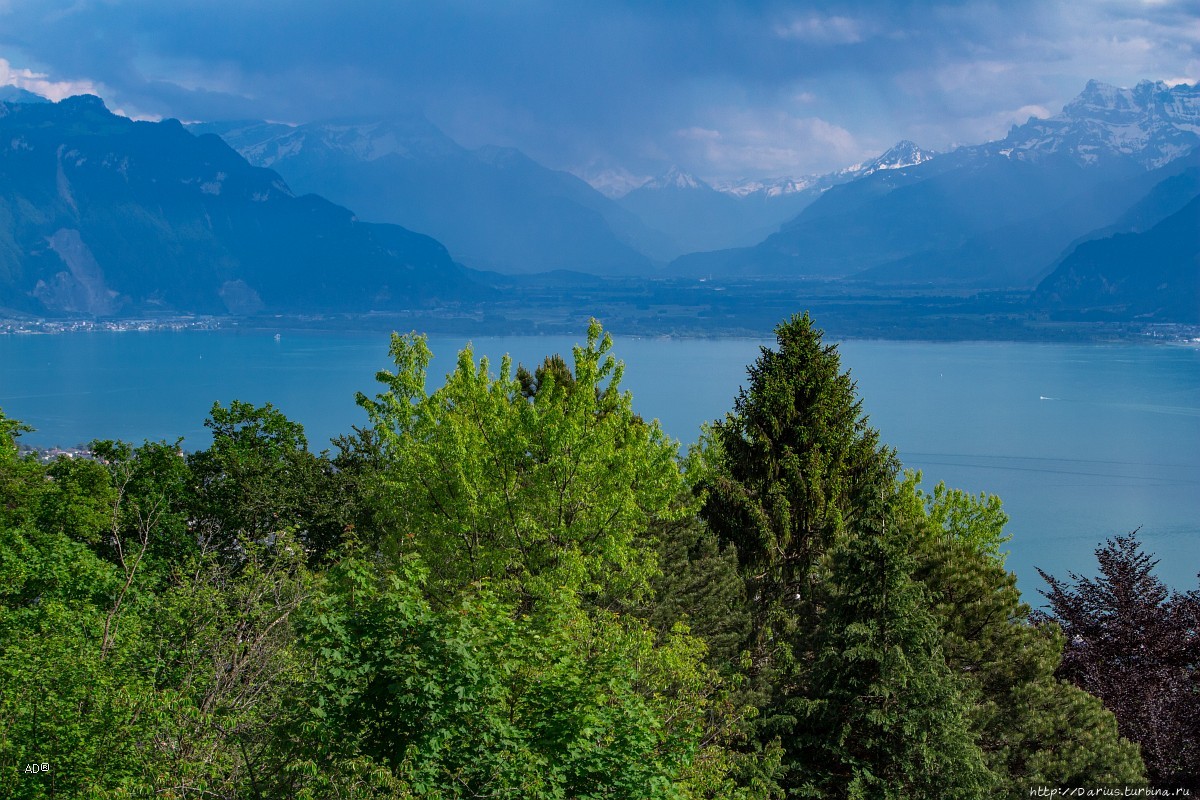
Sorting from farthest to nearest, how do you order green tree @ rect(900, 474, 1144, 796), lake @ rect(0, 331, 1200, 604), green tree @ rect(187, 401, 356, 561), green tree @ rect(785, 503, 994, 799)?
→ lake @ rect(0, 331, 1200, 604)
green tree @ rect(187, 401, 356, 561)
green tree @ rect(900, 474, 1144, 796)
green tree @ rect(785, 503, 994, 799)

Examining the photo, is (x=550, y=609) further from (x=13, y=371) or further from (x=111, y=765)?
(x=13, y=371)

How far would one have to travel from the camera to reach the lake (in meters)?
85.2

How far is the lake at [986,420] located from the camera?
8519 centimetres

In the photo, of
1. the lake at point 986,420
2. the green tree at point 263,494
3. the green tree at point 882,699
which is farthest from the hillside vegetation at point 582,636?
the lake at point 986,420

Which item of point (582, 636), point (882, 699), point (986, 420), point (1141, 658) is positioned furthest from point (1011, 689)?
point (986, 420)

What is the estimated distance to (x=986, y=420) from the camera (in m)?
139

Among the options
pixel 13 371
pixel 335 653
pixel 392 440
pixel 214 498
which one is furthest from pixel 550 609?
pixel 13 371

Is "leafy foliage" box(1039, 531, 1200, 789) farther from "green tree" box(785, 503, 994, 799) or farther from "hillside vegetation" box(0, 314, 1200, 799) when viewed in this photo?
"green tree" box(785, 503, 994, 799)

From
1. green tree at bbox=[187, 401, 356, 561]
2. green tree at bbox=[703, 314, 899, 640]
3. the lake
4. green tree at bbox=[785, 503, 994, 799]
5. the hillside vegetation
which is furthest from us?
the lake

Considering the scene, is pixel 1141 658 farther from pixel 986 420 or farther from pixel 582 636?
pixel 986 420

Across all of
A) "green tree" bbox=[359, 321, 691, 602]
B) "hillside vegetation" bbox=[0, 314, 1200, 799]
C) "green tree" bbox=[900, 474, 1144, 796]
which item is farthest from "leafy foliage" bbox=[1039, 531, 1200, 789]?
"green tree" bbox=[359, 321, 691, 602]

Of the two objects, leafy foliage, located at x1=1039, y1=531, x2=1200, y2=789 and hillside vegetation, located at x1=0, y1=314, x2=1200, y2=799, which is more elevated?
hillside vegetation, located at x1=0, y1=314, x2=1200, y2=799

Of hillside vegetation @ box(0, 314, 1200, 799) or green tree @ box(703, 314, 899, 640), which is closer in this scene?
hillside vegetation @ box(0, 314, 1200, 799)

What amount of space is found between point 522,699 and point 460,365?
10811 mm
